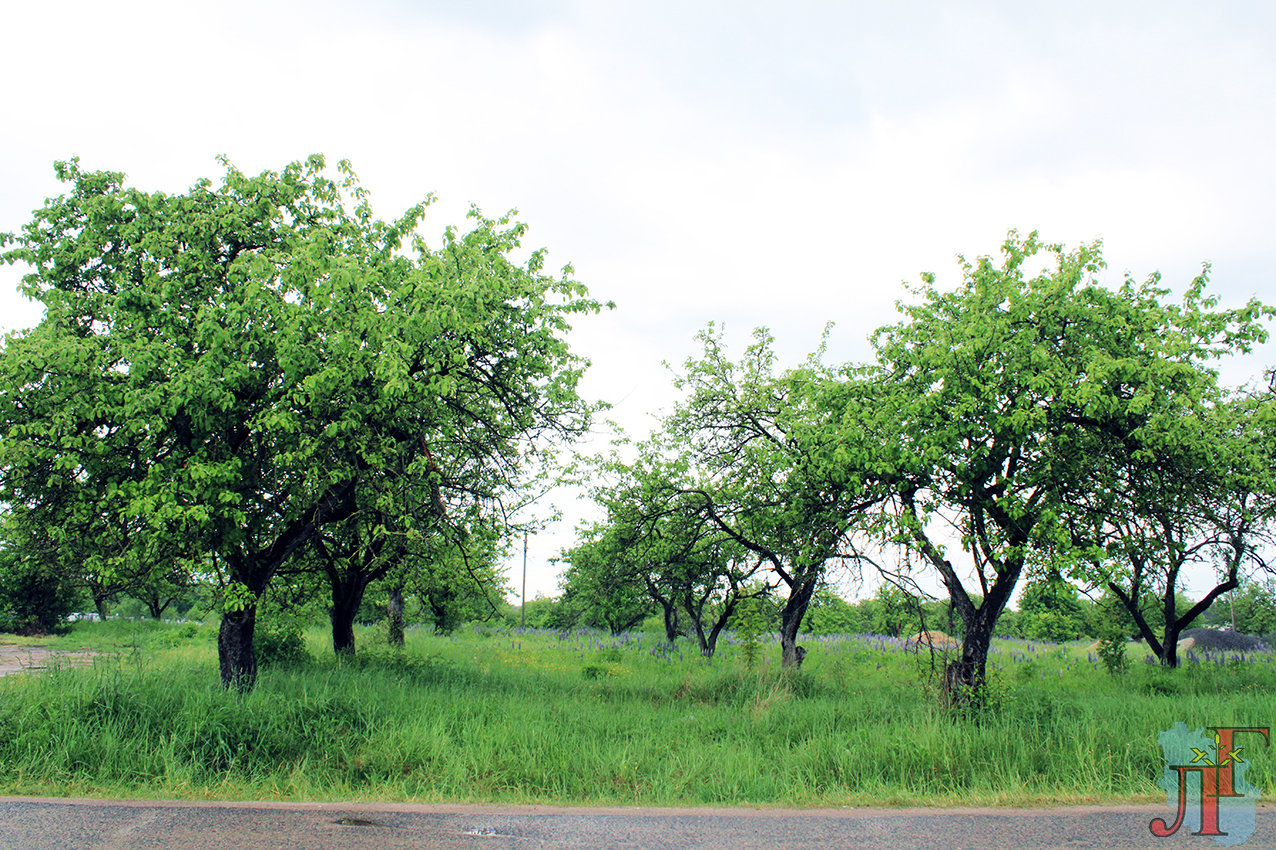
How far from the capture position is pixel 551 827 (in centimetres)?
585

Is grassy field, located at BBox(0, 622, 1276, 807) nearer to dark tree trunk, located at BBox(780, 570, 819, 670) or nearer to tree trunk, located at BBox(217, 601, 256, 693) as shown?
tree trunk, located at BBox(217, 601, 256, 693)

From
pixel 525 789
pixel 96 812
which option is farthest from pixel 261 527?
pixel 525 789

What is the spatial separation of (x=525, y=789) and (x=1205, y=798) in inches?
258

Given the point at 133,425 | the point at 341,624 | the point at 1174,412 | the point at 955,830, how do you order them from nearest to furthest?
the point at 955,830, the point at 133,425, the point at 1174,412, the point at 341,624

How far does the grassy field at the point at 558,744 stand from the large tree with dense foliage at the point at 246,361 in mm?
1982

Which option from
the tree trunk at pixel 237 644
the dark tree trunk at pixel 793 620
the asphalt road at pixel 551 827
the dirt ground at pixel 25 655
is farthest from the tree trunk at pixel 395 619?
the asphalt road at pixel 551 827

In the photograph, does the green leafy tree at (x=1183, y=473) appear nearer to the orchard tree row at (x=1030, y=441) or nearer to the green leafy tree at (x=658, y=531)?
the orchard tree row at (x=1030, y=441)

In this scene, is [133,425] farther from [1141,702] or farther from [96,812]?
[1141,702]

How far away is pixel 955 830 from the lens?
19.2 ft

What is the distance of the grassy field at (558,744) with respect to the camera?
22.6 feet

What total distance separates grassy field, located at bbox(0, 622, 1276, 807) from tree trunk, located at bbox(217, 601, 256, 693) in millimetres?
401

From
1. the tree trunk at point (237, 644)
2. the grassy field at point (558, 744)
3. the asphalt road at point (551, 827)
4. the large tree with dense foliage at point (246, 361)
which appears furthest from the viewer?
the tree trunk at point (237, 644)

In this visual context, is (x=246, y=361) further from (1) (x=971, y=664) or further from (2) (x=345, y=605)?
(1) (x=971, y=664)

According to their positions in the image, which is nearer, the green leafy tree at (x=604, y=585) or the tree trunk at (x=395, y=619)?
the green leafy tree at (x=604, y=585)
